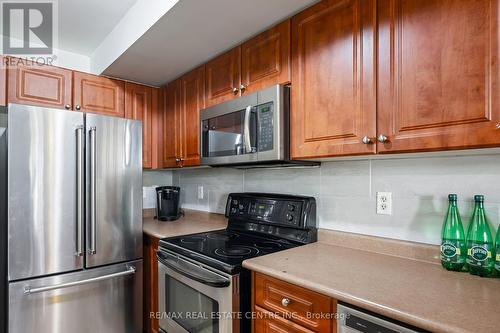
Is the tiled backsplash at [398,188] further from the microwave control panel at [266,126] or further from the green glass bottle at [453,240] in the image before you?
the microwave control panel at [266,126]

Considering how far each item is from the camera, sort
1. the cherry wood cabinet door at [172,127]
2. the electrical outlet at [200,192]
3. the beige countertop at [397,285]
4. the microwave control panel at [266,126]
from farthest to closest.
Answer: the electrical outlet at [200,192]
the cherry wood cabinet door at [172,127]
the microwave control panel at [266,126]
the beige countertop at [397,285]

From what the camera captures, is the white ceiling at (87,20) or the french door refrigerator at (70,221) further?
the white ceiling at (87,20)

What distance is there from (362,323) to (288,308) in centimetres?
31

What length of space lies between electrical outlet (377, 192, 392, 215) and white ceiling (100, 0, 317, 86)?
3.30 feet

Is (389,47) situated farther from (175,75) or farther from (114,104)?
(114,104)

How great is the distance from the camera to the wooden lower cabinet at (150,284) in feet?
6.77

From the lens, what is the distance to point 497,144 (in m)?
0.90

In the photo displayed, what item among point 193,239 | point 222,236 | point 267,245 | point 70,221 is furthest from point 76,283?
point 267,245

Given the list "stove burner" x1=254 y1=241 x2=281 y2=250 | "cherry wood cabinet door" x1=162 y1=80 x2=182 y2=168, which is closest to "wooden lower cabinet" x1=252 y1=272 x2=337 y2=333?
"stove burner" x1=254 y1=241 x2=281 y2=250

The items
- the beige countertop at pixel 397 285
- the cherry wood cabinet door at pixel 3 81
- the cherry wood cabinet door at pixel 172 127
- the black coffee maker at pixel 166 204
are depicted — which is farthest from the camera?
the black coffee maker at pixel 166 204

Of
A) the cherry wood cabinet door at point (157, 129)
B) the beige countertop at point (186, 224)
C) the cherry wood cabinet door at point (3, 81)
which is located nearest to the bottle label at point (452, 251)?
the beige countertop at point (186, 224)

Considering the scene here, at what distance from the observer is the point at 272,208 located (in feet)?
6.08

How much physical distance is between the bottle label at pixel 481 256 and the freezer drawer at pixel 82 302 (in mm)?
1918

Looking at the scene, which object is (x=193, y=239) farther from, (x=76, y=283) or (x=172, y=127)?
(x=172, y=127)
